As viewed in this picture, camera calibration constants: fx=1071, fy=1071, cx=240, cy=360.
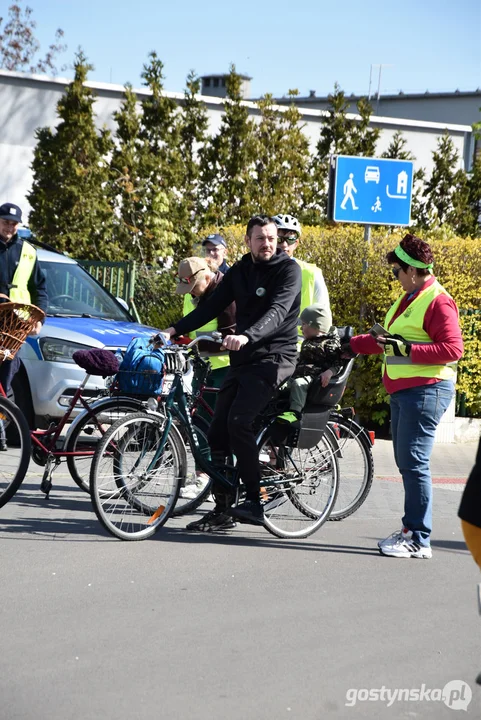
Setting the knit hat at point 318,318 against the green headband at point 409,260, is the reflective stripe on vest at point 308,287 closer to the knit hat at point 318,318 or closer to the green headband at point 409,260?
the knit hat at point 318,318

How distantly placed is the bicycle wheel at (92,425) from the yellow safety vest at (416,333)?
1745 millimetres

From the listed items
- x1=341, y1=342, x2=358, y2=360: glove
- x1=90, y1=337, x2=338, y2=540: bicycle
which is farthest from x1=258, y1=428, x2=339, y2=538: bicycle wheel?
x1=341, y1=342, x2=358, y2=360: glove

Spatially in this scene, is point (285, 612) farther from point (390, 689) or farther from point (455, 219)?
point (455, 219)

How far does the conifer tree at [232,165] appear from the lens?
19578 millimetres

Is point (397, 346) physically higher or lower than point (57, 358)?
higher

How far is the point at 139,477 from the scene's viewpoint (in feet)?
22.7

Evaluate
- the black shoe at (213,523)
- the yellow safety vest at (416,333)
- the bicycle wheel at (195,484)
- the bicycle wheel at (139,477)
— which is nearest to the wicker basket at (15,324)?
the bicycle wheel at (139,477)

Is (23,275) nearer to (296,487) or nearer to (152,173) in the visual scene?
(296,487)

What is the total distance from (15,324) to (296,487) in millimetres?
2251

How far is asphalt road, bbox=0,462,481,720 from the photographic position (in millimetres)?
4266

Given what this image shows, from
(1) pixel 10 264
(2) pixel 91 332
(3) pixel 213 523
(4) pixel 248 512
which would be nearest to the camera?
(4) pixel 248 512

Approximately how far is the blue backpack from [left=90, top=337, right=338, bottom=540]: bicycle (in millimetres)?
191

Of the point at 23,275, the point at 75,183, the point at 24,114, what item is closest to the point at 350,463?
the point at 23,275

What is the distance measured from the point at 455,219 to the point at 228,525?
15.7 meters
